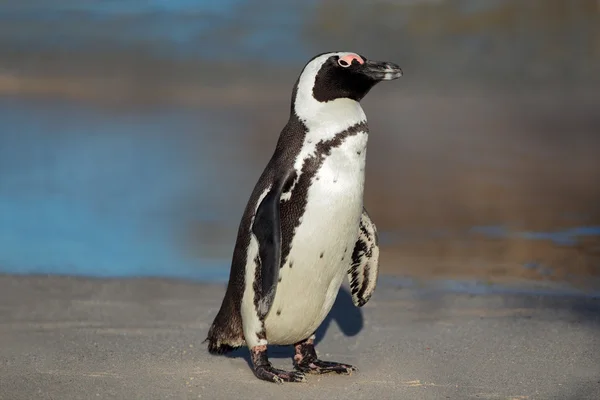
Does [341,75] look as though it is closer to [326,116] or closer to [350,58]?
[350,58]

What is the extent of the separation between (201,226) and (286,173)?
213 inches

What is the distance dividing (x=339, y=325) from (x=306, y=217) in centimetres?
172

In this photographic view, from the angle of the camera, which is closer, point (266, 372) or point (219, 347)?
point (266, 372)

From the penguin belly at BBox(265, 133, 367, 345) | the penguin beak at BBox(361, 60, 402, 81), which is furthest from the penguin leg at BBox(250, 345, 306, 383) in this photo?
the penguin beak at BBox(361, 60, 402, 81)

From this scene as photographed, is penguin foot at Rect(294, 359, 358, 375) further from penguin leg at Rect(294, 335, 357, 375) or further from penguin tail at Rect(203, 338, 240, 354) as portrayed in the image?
penguin tail at Rect(203, 338, 240, 354)

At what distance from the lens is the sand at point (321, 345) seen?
15.9ft

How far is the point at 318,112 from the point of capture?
16.1 ft

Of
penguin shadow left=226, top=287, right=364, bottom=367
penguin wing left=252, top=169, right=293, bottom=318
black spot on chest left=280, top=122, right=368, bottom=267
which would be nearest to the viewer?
penguin wing left=252, top=169, right=293, bottom=318

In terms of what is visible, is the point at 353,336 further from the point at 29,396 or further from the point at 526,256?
the point at 526,256

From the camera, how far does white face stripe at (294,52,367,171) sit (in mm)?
4859

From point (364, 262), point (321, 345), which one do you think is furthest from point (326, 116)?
point (321, 345)

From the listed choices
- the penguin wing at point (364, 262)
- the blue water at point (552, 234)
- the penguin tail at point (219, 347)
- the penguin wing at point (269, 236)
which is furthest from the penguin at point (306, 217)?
the blue water at point (552, 234)

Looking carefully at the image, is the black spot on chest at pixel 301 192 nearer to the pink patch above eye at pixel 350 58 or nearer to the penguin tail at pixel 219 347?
the pink patch above eye at pixel 350 58

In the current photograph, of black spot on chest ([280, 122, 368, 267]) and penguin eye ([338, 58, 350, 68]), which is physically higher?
penguin eye ([338, 58, 350, 68])
